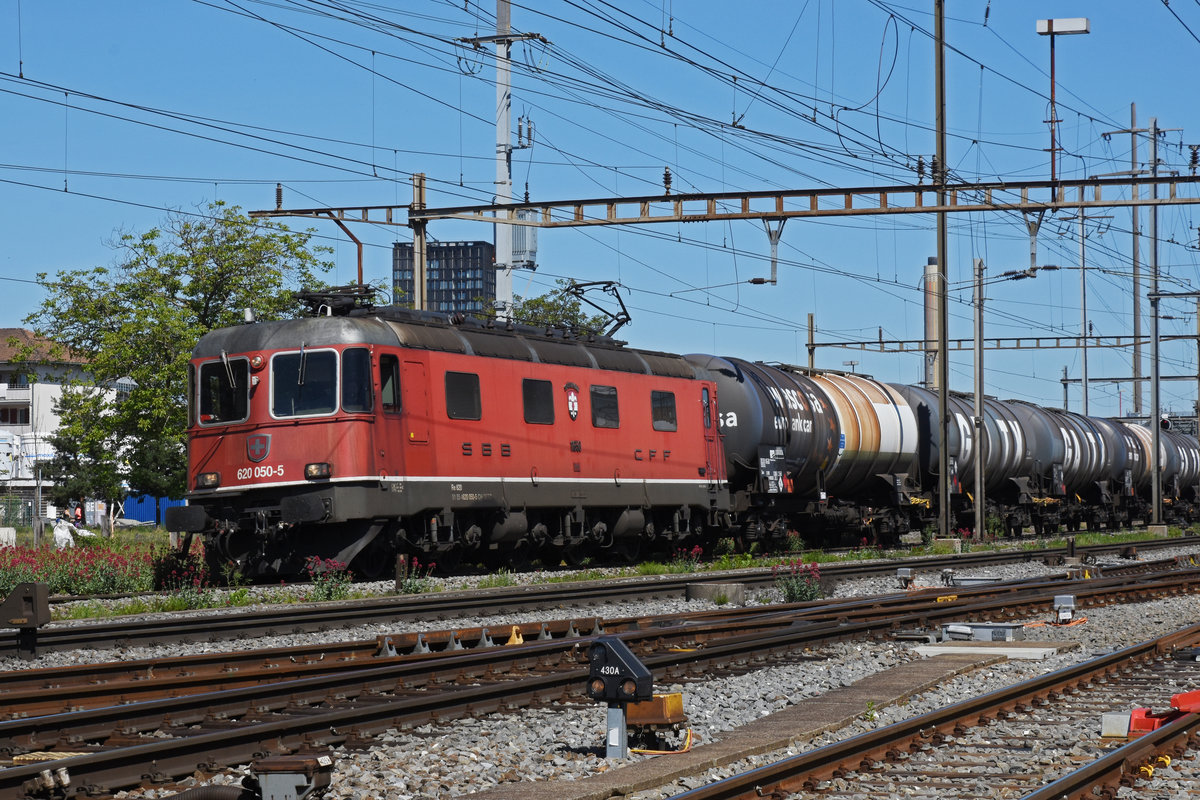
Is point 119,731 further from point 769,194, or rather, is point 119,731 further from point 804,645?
point 769,194

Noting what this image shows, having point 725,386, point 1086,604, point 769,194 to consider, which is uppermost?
point 769,194

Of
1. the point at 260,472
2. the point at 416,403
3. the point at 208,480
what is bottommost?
the point at 208,480

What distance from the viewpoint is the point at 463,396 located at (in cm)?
2058

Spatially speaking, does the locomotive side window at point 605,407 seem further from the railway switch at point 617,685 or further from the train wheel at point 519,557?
the railway switch at point 617,685

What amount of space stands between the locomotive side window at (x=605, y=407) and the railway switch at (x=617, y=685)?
1486 cm

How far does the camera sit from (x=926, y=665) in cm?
1191

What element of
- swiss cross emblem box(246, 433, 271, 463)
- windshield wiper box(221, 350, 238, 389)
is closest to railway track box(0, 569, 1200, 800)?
swiss cross emblem box(246, 433, 271, 463)

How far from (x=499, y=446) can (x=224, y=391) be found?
4110mm

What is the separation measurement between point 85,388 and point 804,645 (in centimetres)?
Answer: 2855

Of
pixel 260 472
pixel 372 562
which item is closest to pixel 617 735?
pixel 260 472

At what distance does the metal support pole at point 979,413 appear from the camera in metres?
33.3

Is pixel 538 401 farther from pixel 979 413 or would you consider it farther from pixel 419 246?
pixel 979 413

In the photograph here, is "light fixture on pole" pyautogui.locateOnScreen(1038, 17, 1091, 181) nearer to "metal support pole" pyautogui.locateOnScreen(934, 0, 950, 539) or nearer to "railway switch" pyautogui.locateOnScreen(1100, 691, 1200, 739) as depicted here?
"metal support pole" pyautogui.locateOnScreen(934, 0, 950, 539)

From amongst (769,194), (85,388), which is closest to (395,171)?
(769,194)
